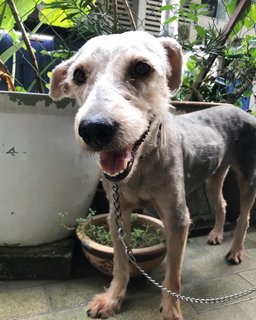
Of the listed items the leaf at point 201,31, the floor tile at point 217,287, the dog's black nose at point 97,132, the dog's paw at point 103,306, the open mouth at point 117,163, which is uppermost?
the leaf at point 201,31

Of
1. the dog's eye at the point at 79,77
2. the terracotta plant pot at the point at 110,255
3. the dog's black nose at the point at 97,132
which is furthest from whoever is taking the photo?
the terracotta plant pot at the point at 110,255

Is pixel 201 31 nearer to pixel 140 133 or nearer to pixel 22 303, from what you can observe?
pixel 140 133

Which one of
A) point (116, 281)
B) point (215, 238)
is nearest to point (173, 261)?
point (116, 281)

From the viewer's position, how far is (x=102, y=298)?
5.44 feet

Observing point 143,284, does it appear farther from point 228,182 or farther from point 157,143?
point 228,182

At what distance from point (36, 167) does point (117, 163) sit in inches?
29.7

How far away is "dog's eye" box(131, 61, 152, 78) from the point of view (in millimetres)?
1319

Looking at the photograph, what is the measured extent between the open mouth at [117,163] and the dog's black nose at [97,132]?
0.33ft

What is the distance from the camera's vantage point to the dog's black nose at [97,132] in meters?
1.08

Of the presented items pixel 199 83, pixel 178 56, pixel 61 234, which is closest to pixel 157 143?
pixel 178 56

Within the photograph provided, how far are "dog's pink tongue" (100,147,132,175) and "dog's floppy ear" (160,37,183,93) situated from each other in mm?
582

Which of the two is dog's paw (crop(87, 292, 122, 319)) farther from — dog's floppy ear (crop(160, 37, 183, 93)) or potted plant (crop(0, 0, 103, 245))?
dog's floppy ear (crop(160, 37, 183, 93))

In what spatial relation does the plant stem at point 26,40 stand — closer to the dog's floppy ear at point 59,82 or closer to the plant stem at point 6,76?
the plant stem at point 6,76

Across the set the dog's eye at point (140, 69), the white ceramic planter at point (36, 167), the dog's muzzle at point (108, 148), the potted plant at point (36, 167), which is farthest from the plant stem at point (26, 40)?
the dog's muzzle at point (108, 148)
